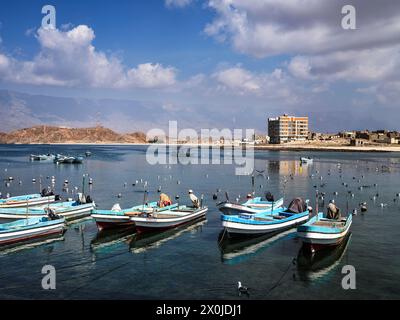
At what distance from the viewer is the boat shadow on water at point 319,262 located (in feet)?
79.9

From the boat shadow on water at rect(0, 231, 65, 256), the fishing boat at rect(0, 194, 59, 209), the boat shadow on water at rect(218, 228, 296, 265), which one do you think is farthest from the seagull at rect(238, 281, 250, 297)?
the fishing boat at rect(0, 194, 59, 209)

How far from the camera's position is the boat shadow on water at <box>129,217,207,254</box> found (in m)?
30.3

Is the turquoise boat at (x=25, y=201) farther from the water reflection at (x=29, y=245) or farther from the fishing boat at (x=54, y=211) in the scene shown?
the water reflection at (x=29, y=245)

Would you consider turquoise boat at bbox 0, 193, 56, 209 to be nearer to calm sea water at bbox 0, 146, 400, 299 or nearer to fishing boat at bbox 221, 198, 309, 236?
calm sea water at bbox 0, 146, 400, 299

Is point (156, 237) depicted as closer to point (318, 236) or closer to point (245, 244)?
point (245, 244)

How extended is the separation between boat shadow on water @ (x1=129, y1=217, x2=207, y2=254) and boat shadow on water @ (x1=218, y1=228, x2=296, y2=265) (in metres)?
3.49

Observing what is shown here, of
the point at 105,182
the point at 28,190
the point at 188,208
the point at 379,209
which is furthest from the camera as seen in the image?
the point at 105,182

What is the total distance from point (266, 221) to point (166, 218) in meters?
8.45

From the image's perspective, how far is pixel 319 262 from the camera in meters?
26.9

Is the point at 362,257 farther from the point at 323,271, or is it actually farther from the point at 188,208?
the point at 188,208

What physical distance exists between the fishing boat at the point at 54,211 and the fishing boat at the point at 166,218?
312 inches
